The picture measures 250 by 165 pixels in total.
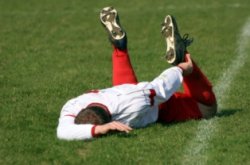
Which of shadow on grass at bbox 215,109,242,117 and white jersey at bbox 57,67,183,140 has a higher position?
white jersey at bbox 57,67,183,140

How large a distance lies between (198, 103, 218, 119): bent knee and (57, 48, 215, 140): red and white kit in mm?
55

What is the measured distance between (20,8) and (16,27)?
2.58 meters

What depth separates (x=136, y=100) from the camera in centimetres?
763

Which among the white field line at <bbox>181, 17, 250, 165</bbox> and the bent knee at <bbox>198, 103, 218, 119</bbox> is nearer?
the white field line at <bbox>181, 17, 250, 165</bbox>

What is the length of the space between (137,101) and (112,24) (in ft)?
5.40

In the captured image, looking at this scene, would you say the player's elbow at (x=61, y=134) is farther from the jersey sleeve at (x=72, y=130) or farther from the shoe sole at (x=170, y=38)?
the shoe sole at (x=170, y=38)

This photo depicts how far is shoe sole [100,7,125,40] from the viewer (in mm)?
8719

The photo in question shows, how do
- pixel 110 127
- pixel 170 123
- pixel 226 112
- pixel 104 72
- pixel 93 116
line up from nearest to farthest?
pixel 110 127 → pixel 93 116 → pixel 170 123 → pixel 226 112 → pixel 104 72

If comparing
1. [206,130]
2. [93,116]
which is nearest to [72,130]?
[93,116]

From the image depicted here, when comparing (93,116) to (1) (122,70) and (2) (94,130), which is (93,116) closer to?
(2) (94,130)

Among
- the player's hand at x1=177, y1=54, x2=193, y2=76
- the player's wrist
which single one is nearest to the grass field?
the player's wrist

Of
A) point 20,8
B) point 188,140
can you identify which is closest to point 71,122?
point 188,140

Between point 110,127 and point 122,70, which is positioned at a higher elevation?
point 110,127

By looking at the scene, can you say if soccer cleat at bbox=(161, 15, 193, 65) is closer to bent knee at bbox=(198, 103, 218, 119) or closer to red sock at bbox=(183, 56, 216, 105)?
red sock at bbox=(183, 56, 216, 105)
